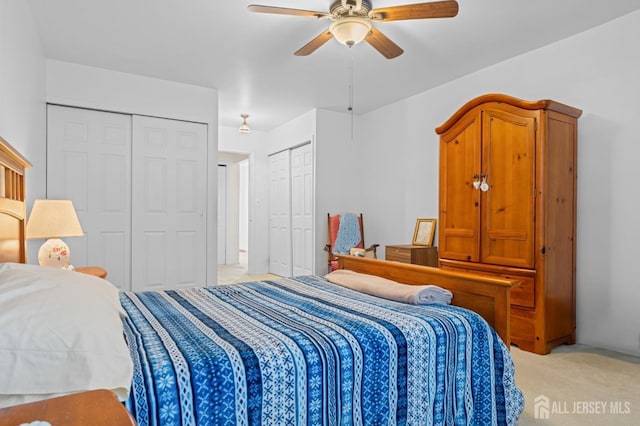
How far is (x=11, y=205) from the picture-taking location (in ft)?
6.56

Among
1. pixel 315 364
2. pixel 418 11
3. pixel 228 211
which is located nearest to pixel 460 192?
pixel 418 11

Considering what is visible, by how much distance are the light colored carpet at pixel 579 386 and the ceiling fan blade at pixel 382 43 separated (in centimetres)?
237

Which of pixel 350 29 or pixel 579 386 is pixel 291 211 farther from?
pixel 579 386

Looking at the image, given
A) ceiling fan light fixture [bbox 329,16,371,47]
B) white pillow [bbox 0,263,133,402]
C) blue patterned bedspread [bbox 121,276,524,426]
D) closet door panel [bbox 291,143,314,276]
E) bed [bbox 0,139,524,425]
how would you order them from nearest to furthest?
1. white pillow [bbox 0,263,133,402]
2. bed [bbox 0,139,524,425]
3. blue patterned bedspread [bbox 121,276,524,426]
4. ceiling fan light fixture [bbox 329,16,371,47]
5. closet door panel [bbox 291,143,314,276]

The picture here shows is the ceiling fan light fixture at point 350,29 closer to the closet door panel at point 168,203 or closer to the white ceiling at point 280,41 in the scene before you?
the white ceiling at point 280,41

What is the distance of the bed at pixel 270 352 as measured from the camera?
41.0 inches

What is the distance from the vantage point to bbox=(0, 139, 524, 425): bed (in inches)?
41.0

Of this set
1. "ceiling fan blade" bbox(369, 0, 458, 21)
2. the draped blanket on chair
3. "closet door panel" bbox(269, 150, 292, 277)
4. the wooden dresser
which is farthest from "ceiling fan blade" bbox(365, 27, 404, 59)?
"closet door panel" bbox(269, 150, 292, 277)

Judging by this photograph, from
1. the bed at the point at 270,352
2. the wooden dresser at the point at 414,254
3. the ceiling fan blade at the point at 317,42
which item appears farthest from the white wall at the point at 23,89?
the wooden dresser at the point at 414,254

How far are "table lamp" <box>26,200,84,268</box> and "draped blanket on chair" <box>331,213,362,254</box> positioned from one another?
9.89 ft

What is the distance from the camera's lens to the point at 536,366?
2.64 metres

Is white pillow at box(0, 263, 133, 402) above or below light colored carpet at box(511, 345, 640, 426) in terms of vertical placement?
above

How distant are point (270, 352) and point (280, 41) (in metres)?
2.79

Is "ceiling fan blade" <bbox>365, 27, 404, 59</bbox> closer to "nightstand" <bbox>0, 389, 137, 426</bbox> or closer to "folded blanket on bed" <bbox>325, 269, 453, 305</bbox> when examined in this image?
"folded blanket on bed" <bbox>325, 269, 453, 305</bbox>
